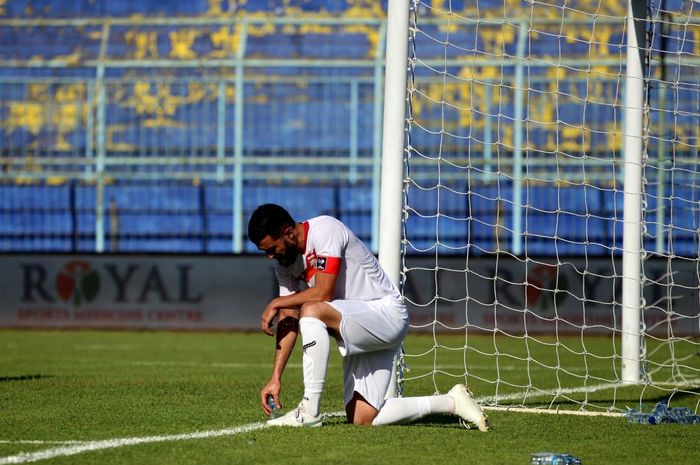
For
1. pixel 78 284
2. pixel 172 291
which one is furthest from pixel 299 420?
pixel 78 284

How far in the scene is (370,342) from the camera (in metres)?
6.28

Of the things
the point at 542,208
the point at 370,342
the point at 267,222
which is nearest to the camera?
the point at 267,222

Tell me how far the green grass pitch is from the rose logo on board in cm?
678

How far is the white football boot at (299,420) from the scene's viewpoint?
6234mm

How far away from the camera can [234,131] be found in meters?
20.1

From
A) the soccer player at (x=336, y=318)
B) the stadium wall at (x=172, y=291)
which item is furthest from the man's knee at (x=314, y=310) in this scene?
the stadium wall at (x=172, y=291)

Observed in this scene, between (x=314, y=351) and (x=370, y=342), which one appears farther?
(x=370, y=342)

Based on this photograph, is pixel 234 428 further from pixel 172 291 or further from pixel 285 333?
pixel 172 291

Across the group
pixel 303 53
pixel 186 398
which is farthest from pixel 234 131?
pixel 186 398

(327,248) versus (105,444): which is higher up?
(327,248)

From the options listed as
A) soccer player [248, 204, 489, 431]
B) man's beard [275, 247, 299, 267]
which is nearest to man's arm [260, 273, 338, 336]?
soccer player [248, 204, 489, 431]

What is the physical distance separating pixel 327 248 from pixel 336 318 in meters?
0.35

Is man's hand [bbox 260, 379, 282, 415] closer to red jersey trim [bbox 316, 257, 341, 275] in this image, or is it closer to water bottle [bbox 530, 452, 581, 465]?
red jersey trim [bbox 316, 257, 341, 275]

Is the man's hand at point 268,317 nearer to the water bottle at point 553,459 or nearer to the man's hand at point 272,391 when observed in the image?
the man's hand at point 272,391
